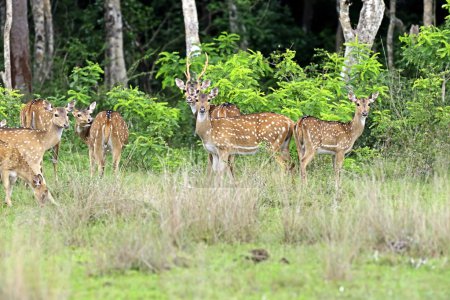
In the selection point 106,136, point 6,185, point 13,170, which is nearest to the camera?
point 6,185

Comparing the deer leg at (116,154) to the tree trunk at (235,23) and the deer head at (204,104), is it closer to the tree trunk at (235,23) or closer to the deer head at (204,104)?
the deer head at (204,104)

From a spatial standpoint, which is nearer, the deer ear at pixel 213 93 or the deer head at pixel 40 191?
the deer head at pixel 40 191

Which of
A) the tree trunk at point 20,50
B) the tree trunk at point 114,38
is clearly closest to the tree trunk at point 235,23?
the tree trunk at point 114,38

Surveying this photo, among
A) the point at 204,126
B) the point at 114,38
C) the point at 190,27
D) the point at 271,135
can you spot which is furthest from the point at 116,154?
the point at 114,38

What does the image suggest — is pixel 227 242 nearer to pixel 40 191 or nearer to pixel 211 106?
pixel 40 191

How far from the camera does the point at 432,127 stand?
1547cm

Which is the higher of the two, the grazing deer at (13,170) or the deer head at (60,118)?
the deer head at (60,118)

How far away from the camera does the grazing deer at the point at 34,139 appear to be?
46.1ft

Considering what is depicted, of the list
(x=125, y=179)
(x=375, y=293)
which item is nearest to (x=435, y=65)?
(x=125, y=179)

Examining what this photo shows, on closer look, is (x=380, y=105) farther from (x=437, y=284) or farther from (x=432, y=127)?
(x=437, y=284)

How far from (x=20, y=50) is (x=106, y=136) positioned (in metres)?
5.86

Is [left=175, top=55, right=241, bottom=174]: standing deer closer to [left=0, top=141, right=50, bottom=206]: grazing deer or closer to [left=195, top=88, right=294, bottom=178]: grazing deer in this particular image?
[left=195, top=88, right=294, bottom=178]: grazing deer

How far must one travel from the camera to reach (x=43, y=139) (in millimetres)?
14430

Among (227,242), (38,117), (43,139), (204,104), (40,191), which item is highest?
(204,104)
